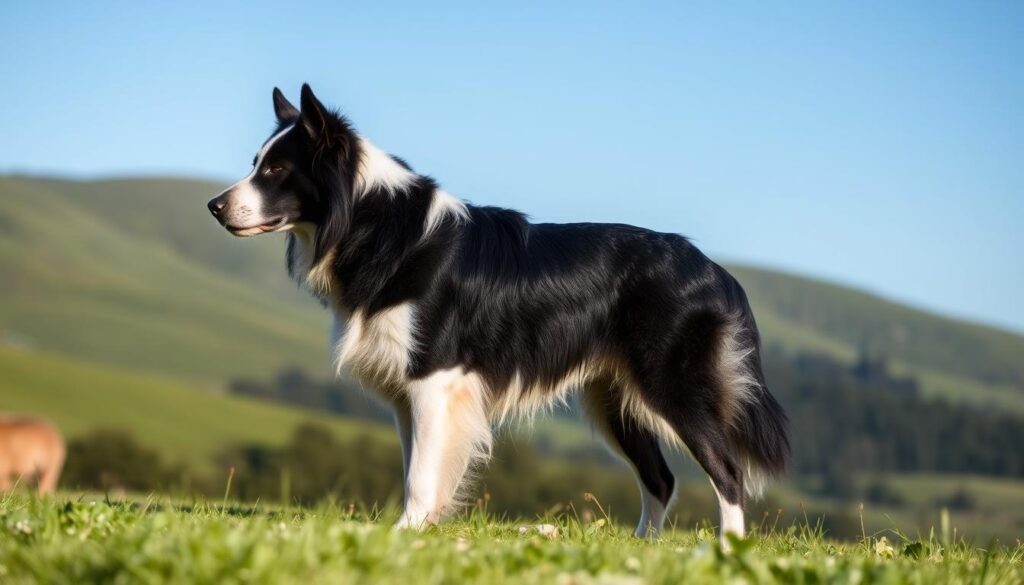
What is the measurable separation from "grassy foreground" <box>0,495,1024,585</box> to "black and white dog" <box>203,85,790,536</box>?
6.58 ft

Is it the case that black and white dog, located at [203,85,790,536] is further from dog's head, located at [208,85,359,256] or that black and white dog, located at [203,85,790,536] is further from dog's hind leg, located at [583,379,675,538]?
dog's hind leg, located at [583,379,675,538]

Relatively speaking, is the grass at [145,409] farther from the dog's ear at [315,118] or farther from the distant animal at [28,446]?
the dog's ear at [315,118]

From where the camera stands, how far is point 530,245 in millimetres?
8375

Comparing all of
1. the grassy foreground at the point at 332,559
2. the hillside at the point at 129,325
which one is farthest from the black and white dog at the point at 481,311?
the hillside at the point at 129,325

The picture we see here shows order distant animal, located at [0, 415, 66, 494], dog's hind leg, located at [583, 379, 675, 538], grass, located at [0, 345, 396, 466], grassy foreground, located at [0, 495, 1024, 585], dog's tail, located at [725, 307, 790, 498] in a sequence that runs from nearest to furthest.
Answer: grassy foreground, located at [0, 495, 1024, 585] → dog's tail, located at [725, 307, 790, 498] → dog's hind leg, located at [583, 379, 675, 538] → distant animal, located at [0, 415, 66, 494] → grass, located at [0, 345, 396, 466]

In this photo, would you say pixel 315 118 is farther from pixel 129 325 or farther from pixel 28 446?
pixel 129 325

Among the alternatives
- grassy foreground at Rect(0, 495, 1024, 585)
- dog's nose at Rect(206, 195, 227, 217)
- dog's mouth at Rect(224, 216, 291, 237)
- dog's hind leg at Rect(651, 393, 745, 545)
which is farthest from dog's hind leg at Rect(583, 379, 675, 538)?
dog's nose at Rect(206, 195, 227, 217)

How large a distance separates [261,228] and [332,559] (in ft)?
12.4

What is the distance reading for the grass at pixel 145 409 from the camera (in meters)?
92.6

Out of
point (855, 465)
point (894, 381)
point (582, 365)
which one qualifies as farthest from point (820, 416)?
point (582, 365)

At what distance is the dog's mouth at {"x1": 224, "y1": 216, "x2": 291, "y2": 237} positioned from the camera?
785 cm

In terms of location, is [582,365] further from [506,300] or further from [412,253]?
[412,253]

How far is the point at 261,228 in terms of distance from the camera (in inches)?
311

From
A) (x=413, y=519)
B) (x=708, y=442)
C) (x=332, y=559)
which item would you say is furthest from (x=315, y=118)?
(x=332, y=559)
